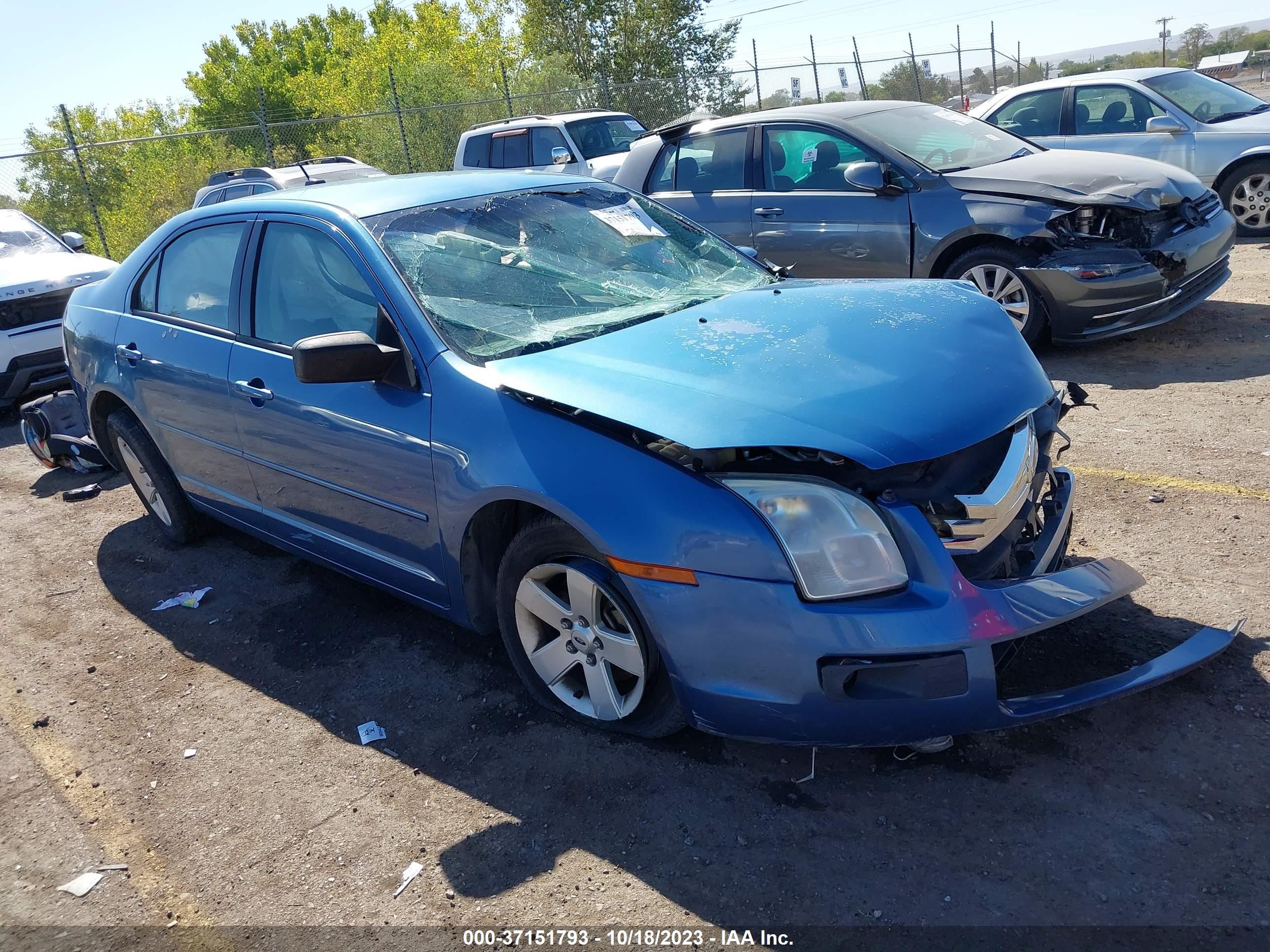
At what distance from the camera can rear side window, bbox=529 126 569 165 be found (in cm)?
1392

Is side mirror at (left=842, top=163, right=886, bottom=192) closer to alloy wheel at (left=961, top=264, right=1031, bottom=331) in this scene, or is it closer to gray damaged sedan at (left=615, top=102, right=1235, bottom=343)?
gray damaged sedan at (left=615, top=102, right=1235, bottom=343)

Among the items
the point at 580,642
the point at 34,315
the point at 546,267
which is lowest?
the point at 580,642

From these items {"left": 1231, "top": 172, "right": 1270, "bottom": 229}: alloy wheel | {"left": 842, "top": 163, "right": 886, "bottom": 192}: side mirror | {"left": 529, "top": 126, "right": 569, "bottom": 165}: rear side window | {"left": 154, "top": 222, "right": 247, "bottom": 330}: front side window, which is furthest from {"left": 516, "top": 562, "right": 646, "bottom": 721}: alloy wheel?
{"left": 529, "top": 126, "right": 569, "bottom": 165}: rear side window

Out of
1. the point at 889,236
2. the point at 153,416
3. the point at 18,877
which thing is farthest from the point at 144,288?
the point at 889,236

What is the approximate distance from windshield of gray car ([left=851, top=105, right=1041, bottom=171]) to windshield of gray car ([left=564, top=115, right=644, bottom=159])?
6850mm

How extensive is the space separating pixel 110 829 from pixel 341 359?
1.61 metres

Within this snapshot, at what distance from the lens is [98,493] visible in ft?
21.6

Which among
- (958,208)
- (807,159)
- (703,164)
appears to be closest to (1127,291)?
(958,208)

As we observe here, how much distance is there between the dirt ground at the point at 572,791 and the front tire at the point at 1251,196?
6.33 metres

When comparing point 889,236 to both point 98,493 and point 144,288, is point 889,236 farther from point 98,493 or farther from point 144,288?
point 98,493

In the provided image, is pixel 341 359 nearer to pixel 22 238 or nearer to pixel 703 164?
pixel 703 164

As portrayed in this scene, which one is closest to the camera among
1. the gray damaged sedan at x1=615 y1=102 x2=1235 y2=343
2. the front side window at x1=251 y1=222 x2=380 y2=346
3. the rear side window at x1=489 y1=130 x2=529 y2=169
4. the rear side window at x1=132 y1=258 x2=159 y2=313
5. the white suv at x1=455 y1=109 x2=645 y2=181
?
the front side window at x1=251 y1=222 x2=380 y2=346

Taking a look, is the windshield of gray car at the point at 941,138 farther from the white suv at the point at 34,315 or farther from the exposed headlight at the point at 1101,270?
the white suv at the point at 34,315

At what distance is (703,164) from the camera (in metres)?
7.98
